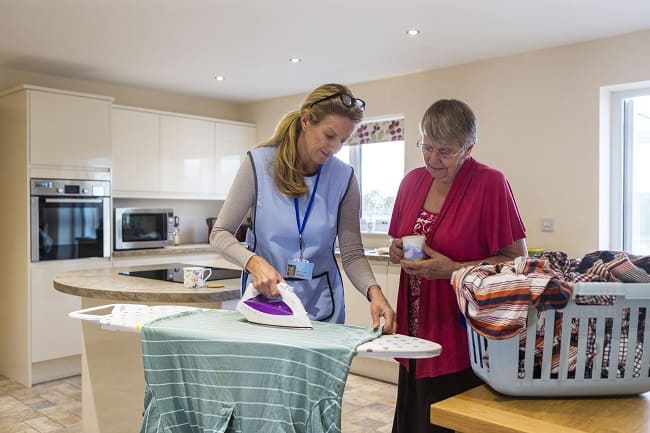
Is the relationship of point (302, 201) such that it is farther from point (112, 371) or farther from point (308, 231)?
point (112, 371)

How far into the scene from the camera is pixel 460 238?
4.87ft

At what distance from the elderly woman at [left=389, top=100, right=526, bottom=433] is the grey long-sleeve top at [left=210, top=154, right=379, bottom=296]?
6.9 inches

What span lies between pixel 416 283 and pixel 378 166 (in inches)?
142

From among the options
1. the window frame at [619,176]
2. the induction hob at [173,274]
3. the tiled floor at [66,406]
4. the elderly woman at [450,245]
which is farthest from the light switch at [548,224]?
the elderly woman at [450,245]

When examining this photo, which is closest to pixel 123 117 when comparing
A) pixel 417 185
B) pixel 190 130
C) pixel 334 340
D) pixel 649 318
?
pixel 190 130

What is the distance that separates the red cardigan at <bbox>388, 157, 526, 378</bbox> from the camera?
57.2 inches

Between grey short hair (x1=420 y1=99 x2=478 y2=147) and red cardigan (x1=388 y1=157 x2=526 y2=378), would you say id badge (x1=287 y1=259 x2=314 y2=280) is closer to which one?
red cardigan (x1=388 y1=157 x2=526 y2=378)

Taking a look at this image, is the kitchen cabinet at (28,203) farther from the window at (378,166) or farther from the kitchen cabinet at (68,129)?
the window at (378,166)

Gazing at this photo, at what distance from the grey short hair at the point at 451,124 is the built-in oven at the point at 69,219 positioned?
3405 millimetres

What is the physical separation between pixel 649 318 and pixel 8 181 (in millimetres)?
4399

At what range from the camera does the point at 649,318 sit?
3.15ft

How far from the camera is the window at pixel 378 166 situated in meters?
4.92

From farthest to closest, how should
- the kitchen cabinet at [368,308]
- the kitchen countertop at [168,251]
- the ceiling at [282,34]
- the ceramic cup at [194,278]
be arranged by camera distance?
the kitchen countertop at [168,251] < the kitchen cabinet at [368,308] < the ceiling at [282,34] < the ceramic cup at [194,278]

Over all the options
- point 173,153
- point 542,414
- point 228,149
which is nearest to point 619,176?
point 542,414
